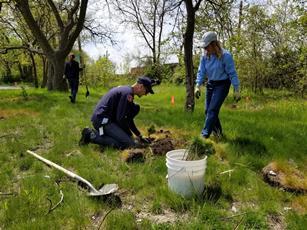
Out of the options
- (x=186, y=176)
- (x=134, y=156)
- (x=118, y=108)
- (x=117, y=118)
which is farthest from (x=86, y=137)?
(x=186, y=176)

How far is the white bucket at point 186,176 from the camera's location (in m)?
3.87

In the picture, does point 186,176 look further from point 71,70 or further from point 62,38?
point 62,38

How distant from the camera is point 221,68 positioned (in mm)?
6055

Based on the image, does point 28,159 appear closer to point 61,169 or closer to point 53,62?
point 61,169

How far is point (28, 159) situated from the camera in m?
5.52

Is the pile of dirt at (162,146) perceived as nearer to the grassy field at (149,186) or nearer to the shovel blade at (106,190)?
the grassy field at (149,186)

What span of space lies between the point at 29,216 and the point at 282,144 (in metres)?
4.14

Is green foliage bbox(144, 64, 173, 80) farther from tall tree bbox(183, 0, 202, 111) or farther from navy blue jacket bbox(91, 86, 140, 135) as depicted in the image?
navy blue jacket bbox(91, 86, 140, 135)

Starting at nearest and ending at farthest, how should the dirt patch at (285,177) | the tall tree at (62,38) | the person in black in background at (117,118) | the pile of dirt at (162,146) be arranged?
the dirt patch at (285,177)
the pile of dirt at (162,146)
the person in black in background at (117,118)
the tall tree at (62,38)

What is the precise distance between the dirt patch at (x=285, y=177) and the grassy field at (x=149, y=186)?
0.35 feet

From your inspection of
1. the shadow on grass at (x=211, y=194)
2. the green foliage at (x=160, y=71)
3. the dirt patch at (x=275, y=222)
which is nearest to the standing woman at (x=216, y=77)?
the shadow on grass at (x=211, y=194)

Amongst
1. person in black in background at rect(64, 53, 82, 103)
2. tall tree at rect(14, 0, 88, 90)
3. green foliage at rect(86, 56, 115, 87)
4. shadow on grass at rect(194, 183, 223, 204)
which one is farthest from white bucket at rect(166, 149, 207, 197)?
green foliage at rect(86, 56, 115, 87)

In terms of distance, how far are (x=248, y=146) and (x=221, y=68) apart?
1.33m

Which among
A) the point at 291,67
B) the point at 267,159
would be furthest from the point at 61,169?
the point at 291,67
